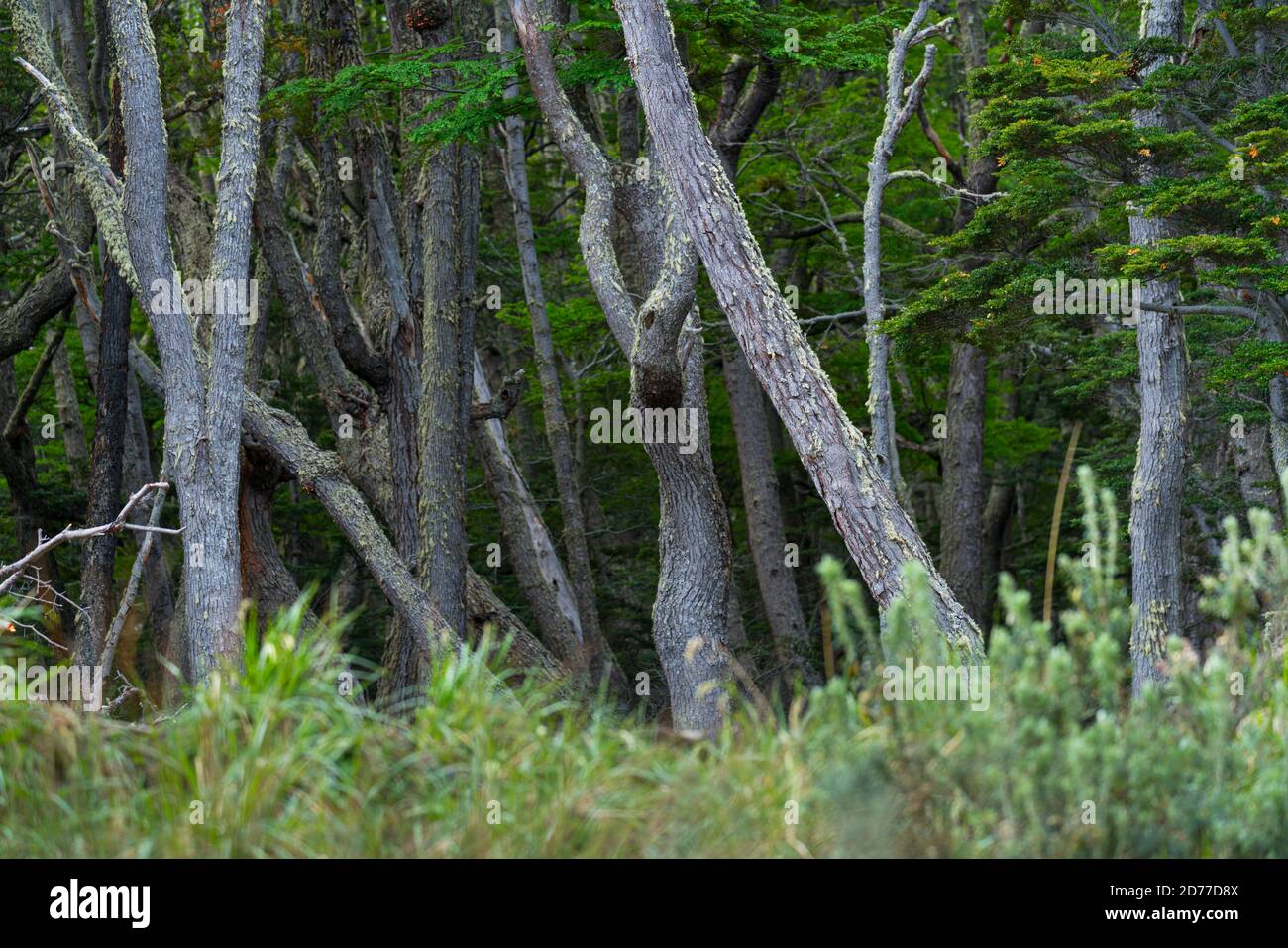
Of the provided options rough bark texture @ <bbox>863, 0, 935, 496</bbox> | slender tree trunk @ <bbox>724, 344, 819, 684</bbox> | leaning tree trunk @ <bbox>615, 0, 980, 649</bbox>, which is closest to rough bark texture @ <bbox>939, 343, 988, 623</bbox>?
slender tree trunk @ <bbox>724, 344, 819, 684</bbox>

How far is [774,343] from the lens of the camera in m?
9.25

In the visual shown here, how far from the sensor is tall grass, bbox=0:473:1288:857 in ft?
14.3

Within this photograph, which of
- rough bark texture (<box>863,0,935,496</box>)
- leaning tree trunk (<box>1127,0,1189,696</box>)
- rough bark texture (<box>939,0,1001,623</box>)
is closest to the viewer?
leaning tree trunk (<box>1127,0,1189,696</box>)

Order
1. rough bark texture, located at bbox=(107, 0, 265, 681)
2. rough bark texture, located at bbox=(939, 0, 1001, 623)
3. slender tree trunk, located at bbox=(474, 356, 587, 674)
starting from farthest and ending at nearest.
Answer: rough bark texture, located at bbox=(939, 0, 1001, 623) → slender tree trunk, located at bbox=(474, 356, 587, 674) → rough bark texture, located at bbox=(107, 0, 265, 681)

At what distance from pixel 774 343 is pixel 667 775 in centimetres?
501

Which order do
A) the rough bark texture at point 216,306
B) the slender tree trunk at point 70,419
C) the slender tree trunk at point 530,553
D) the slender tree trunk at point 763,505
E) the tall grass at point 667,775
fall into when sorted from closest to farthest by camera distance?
the tall grass at point 667,775, the rough bark texture at point 216,306, the slender tree trunk at point 530,553, the slender tree trunk at point 763,505, the slender tree trunk at point 70,419

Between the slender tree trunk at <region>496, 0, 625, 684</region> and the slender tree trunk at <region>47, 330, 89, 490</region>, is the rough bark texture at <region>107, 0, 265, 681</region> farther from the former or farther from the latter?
the slender tree trunk at <region>47, 330, 89, 490</region>

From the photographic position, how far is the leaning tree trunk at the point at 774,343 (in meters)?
8.79

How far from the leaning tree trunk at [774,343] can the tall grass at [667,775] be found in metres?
3.57

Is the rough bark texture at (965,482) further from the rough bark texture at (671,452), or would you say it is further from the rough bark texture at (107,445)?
the rough bark texture at (107,445)

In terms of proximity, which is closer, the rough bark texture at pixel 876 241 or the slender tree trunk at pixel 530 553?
the rough bark texture at pixel 876 241

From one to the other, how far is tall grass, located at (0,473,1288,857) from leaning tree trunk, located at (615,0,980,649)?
11.7 feet

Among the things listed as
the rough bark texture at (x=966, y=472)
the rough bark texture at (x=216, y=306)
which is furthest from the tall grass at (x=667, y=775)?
the rough bark texture at (x=966, y=472)

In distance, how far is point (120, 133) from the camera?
13852mm
